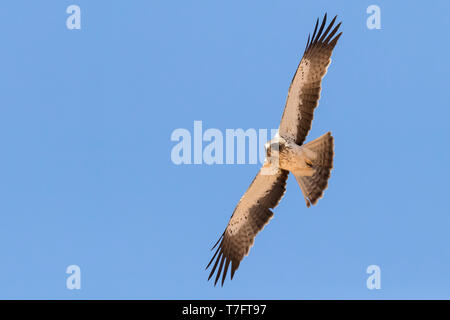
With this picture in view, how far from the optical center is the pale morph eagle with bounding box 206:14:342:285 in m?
8.48

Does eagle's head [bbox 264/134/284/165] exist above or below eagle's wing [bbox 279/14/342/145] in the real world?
below

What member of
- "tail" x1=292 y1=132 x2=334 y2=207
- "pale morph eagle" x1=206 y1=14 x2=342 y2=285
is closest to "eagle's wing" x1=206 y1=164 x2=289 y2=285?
"pale morph eagle" x1=206 y1=14 x2=342 y2=285

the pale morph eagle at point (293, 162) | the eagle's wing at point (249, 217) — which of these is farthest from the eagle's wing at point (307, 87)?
the eagle's wing at point (249, 217)

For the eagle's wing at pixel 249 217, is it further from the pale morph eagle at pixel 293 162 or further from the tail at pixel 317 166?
the tail at pixel 317 166

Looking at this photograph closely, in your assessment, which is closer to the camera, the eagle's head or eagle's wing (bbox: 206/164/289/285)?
the eagle's head

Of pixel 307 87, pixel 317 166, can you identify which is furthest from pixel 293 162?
pixel 307 87

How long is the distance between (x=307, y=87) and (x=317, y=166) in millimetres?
1315

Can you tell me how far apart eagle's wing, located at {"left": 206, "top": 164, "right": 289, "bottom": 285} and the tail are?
0.67 meters

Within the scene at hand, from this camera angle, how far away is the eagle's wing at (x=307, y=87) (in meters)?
8.61

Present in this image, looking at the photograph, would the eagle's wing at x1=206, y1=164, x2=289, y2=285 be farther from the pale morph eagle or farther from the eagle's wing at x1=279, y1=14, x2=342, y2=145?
the eagle's wing at x1=279, y1=14, x2=342, y2=145

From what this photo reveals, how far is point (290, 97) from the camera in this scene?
8672 mm
